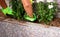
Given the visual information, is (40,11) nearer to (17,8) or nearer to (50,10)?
(50,10)

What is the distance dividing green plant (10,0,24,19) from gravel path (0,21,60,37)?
165 mm

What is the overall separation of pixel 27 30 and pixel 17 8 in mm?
363

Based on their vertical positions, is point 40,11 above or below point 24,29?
above

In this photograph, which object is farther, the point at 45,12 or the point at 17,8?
the point at 17,8

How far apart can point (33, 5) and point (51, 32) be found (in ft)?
1.73

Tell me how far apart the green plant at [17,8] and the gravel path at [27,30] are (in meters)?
0.17

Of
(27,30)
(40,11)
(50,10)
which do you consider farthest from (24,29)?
(50,10)

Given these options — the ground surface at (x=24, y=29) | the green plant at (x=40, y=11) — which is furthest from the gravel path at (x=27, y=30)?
the green plant at (x=40, y=11)

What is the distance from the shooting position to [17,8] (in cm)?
241

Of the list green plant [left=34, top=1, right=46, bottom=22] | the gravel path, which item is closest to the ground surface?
the gravel path

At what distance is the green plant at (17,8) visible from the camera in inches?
94.8

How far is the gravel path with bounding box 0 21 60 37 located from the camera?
84.5 inches

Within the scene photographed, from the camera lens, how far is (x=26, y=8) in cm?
234

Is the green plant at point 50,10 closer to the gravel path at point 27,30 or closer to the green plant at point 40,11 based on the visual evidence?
the green plant at point 40,11
